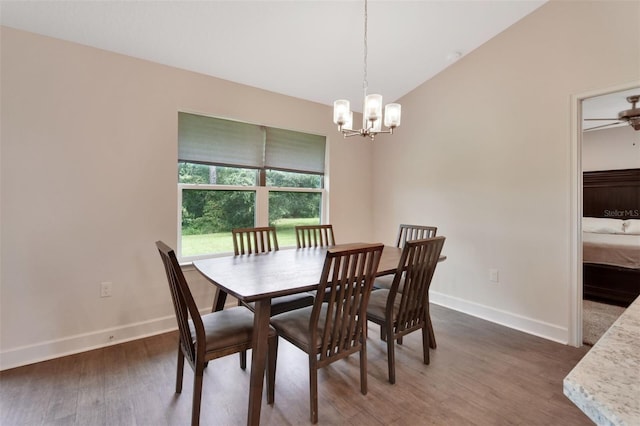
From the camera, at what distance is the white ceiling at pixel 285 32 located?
7.27ft

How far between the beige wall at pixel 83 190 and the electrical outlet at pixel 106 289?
36 millimetres

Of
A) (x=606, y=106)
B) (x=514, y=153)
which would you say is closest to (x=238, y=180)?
(x=514, y=153)

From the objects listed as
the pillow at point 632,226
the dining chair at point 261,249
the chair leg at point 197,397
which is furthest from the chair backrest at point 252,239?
the pillow at point 632,226

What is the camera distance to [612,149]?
15.7 ft

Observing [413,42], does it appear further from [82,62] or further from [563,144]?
[82,62]

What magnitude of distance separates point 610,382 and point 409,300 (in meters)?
1.64

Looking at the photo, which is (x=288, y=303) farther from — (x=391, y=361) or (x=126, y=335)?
(x=126, y=335)

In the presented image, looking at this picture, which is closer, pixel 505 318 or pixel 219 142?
pixel 505 318

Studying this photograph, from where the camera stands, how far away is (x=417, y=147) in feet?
12.7

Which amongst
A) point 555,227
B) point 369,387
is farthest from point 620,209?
point 369,387

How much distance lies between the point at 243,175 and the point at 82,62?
5.29 ft

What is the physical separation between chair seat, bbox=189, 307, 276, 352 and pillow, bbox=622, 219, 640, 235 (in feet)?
16.5

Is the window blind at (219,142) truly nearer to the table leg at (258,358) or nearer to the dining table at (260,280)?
the dining table at (260,280)

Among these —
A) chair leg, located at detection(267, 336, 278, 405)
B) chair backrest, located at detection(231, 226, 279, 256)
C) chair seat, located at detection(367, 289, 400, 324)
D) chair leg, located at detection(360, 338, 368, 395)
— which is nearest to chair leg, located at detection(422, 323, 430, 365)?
chair seat, located at detection(367, 289, 400, 324)
